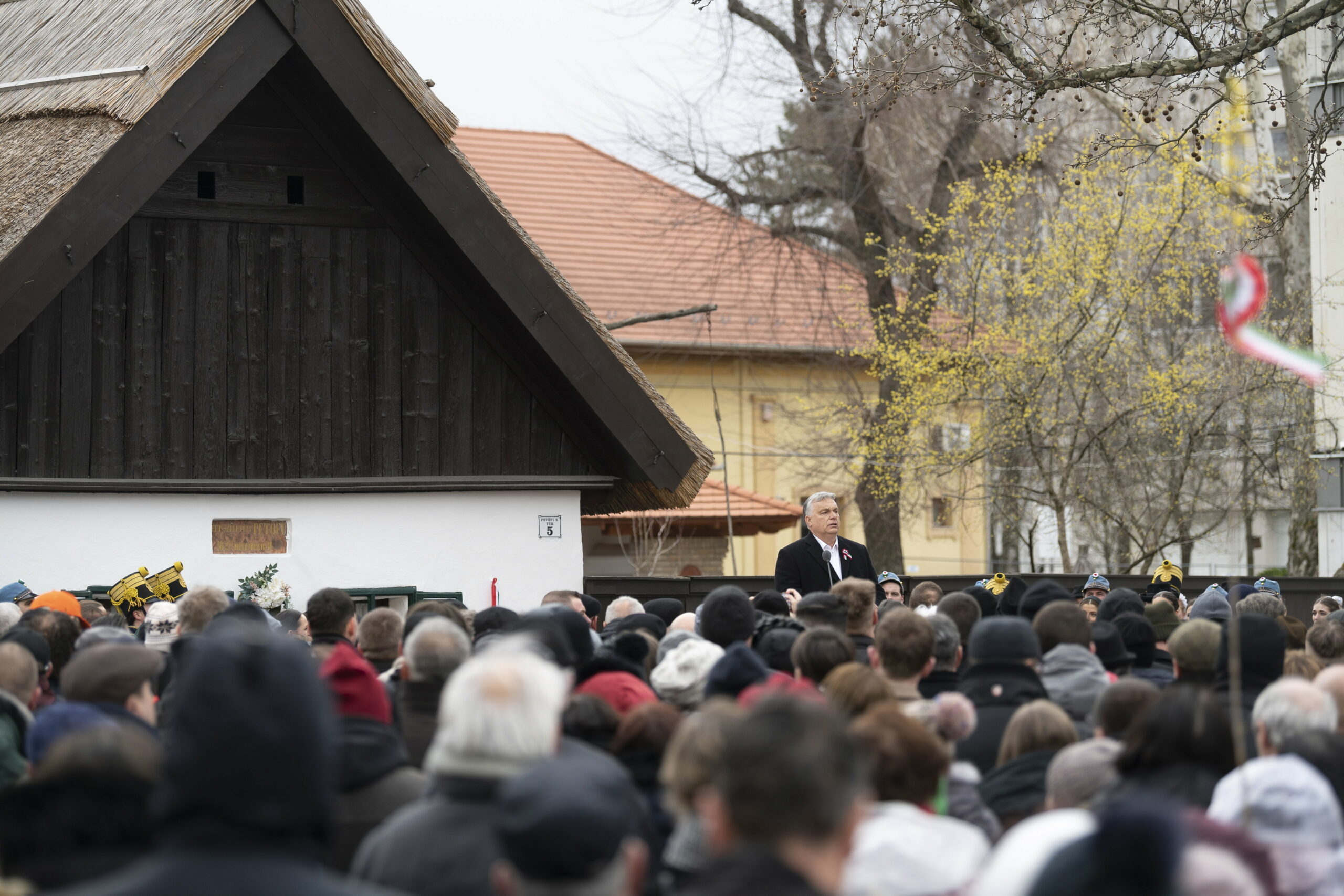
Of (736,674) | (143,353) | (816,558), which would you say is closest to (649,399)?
(816,558)

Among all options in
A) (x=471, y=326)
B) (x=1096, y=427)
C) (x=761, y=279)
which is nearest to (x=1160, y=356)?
(x=1096, y=427)

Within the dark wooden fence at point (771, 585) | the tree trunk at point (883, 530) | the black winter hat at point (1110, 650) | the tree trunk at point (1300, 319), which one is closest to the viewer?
the black winter hat at point (1110, 650)

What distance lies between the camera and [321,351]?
37.1ft

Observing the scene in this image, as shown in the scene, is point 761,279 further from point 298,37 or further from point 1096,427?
point 298,37

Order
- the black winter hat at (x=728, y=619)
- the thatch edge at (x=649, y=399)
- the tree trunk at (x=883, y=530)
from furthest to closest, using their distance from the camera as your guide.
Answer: the tree trunk at (x=883, y=530)
the thatch edge at (x=649, y=399)
the black winter hat at (x=728, y=619)

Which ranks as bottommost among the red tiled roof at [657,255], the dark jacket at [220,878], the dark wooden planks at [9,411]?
the dark jacket at [220,878]

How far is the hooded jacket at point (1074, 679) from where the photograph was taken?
545 centimetres

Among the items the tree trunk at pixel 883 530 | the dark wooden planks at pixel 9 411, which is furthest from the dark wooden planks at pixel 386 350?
the tree trunk at pixel 883 530

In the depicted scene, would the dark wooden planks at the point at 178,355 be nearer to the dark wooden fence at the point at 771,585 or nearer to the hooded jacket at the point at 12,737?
the dark wooden fence at the point at 771,585

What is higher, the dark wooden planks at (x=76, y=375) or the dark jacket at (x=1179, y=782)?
the dark wooden planks at (x=76, y=375)

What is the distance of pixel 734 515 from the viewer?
2625cm

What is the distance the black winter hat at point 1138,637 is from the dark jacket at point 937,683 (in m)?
1.26

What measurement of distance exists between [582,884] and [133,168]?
8.64 m

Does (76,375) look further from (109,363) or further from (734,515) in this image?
(734,515)
